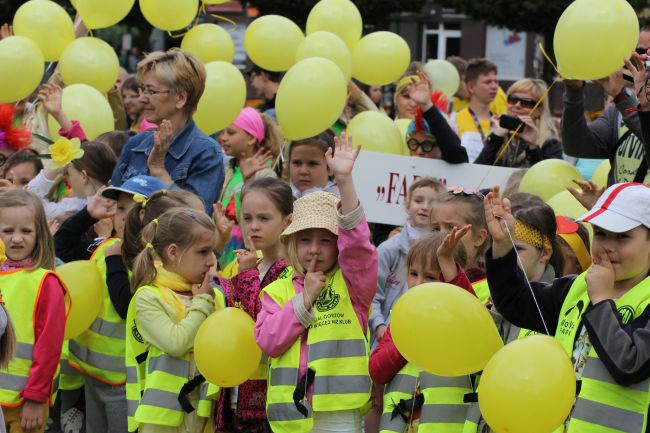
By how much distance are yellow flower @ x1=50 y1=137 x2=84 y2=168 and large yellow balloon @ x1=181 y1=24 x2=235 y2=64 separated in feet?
4.35

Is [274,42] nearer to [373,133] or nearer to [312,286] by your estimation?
[373,133]

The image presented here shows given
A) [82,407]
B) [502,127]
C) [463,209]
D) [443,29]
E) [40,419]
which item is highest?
[463,209]

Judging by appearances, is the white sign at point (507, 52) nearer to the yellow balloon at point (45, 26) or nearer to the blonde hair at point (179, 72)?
the yellow balloon at point (45, 26)

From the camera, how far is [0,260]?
4.56 metres

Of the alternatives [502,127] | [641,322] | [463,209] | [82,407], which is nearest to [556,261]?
[463,209]

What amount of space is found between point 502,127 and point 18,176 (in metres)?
3.07

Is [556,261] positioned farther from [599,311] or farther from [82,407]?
[82,407]

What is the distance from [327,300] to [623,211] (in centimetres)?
139

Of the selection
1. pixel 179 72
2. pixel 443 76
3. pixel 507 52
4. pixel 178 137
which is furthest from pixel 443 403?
pixel 507 52

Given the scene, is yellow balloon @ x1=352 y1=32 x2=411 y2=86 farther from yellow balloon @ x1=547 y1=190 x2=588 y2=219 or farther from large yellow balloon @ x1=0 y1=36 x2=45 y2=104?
large yellow balloon @ x1=0 y1=36 x2=45 y2=104

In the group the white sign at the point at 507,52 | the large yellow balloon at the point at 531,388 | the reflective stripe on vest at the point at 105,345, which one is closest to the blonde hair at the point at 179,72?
the reflective stripe on vest at the point at 105,345

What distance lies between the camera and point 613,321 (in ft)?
11.7

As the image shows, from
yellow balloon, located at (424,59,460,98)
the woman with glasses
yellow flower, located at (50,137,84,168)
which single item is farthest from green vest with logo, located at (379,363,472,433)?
yellow balloon, located at (424,59,460,98)

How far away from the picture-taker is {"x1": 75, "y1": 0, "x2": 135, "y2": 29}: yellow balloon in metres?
6.91
